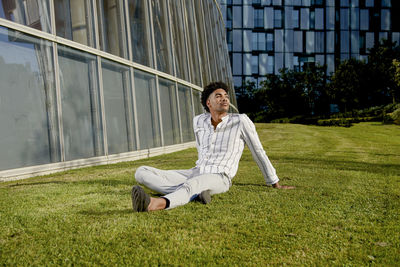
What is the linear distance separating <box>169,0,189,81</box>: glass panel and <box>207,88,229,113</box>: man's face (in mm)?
10079

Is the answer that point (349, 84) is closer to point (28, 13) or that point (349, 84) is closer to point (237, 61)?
point (237, 61)

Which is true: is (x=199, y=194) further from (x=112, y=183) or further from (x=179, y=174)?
(x=112, y=183)

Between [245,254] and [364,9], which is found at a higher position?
[364,9]

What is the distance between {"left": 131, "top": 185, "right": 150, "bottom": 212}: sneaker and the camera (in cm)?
327

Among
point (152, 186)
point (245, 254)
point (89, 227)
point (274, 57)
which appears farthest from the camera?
point (274, 57)

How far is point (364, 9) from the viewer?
45625 mm

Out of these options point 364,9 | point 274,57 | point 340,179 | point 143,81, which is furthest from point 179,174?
point 364,9

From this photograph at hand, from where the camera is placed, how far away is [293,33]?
149 ft

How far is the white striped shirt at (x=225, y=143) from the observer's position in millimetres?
4242

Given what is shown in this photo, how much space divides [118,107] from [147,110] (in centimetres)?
171

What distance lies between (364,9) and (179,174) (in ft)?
163

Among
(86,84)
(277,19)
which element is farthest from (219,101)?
(277,19)

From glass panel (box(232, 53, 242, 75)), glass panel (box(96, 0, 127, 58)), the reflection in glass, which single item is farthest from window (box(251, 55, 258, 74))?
glass panel (box(96, 0, 127, 58))

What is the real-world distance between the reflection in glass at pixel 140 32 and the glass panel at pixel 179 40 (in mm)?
2328
